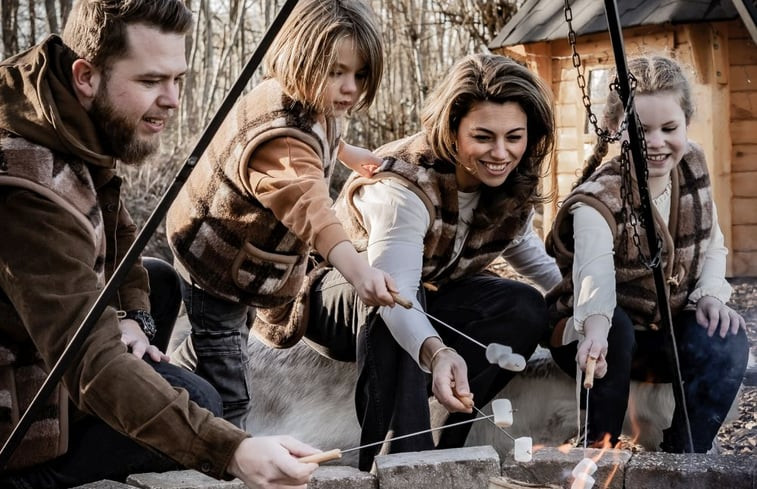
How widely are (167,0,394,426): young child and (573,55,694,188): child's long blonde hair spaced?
2.87 feet

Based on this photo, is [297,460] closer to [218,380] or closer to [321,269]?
[218,380]

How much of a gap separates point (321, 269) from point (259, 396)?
0.72 meters

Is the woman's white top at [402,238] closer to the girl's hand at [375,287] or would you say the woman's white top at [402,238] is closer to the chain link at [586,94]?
the girl's hand at [375,287]

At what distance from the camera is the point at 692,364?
12.0ft

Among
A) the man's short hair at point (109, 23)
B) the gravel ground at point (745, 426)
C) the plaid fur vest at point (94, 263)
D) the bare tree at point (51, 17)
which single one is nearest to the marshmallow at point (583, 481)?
the plaid fur vest at point (94, 263)

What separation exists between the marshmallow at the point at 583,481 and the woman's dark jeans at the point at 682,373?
2.81 feet

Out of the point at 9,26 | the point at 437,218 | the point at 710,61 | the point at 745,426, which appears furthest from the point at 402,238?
the point at 9,26

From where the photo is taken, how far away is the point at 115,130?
103 inches

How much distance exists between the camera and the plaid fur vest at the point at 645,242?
146 inches

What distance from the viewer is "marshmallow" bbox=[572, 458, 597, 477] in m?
2.72

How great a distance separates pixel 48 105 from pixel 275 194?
0.83 m

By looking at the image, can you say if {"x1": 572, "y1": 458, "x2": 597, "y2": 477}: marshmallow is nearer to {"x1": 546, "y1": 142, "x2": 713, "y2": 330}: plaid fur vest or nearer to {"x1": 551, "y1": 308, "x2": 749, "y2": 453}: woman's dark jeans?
{"x1": 551, "y1": 308, "x2": 749, "y2": 453}: woman's dark jeans

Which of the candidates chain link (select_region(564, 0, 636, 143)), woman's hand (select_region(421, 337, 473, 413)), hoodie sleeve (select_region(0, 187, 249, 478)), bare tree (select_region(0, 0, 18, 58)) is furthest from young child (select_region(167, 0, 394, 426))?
bare tree (select_region(0, 0, 18, 58))

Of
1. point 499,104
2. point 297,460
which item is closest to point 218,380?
point 499,104
